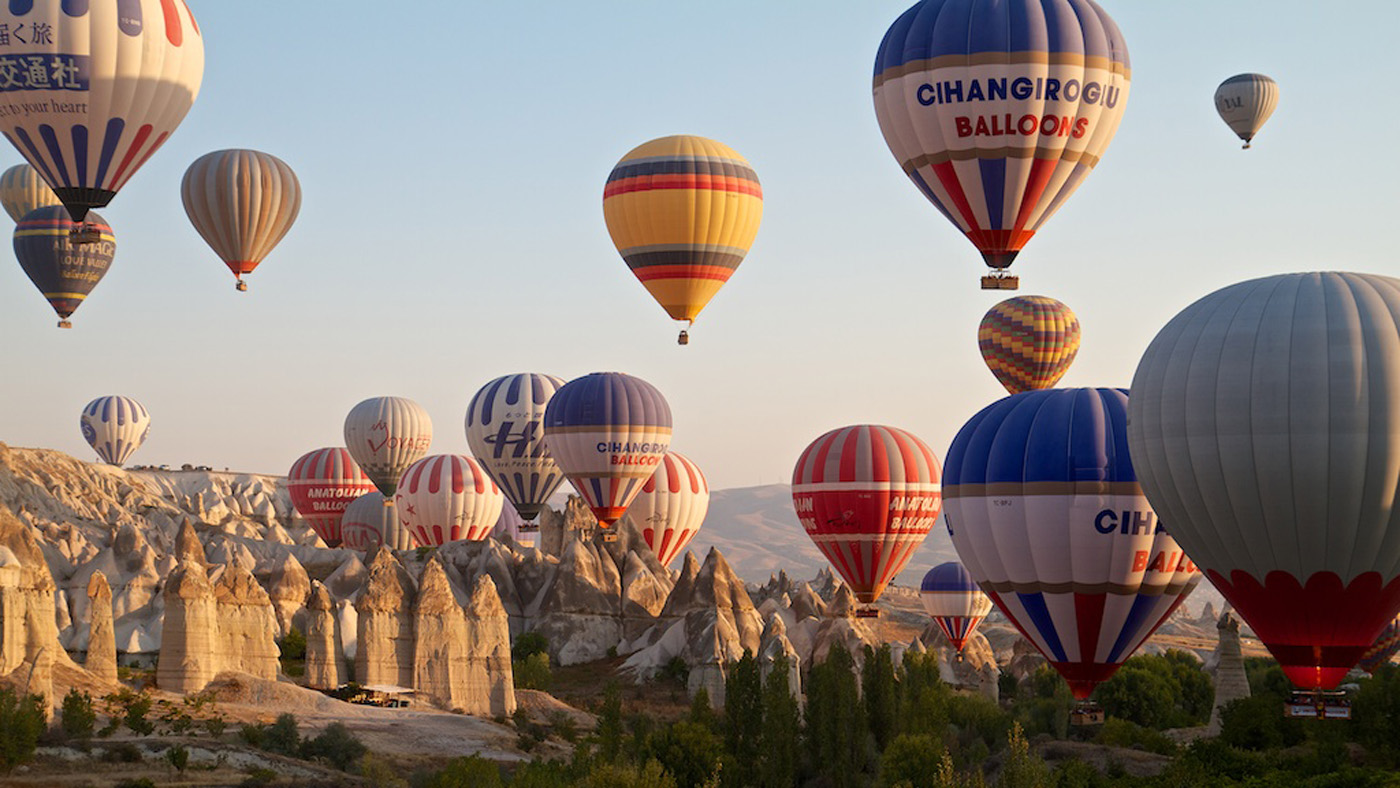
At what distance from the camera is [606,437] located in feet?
283

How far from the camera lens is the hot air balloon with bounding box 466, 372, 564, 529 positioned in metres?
103

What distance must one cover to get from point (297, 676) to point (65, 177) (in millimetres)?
29138

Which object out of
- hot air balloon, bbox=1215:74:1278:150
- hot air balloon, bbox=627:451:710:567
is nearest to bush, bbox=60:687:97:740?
hot air balloon, bbox=627:451:710:567

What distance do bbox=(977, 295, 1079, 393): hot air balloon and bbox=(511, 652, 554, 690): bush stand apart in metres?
25.9

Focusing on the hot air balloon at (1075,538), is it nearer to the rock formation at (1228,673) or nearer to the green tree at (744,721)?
the green tree at (744,721)

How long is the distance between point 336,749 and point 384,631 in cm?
1325

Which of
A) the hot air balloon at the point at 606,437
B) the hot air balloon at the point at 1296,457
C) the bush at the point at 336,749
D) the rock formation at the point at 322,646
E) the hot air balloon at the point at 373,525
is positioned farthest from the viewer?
the hot air balloon at the point at 373,525

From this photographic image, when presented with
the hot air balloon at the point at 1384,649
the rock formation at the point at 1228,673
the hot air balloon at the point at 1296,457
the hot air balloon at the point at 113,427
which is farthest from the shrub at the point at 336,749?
the hot air balloon at the point at 113,427

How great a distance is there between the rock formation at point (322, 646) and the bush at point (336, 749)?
10743mm

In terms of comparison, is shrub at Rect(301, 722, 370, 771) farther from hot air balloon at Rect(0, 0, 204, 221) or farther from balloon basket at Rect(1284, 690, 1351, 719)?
balloon basket at Rect(1284, 690, 1351, 719)

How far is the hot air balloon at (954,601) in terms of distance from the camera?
9250cm

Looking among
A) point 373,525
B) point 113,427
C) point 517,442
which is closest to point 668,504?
point 517,442

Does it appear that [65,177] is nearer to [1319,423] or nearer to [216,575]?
[216,575]

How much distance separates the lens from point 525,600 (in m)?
102
